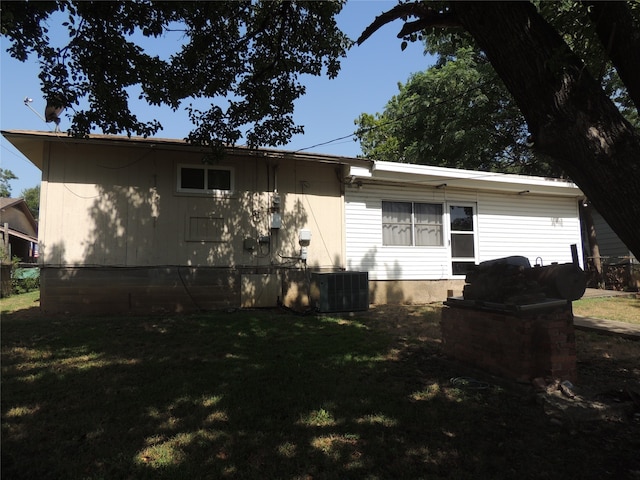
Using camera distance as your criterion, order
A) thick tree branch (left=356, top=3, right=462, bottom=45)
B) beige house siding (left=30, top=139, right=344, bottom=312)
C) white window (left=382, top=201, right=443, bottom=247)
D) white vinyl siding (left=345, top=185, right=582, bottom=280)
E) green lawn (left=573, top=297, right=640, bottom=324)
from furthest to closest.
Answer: white window (left=382, top=201, right=443, bottom=247), white vinyl siding (left=345, top=185, right=582, bottom=280), beige house siding (left=30, top=139, right=344, bottom=312), green lawn (left=573, top=297, right=640, bottom=324), thick tree branch (left=356, top=3, right=462, bottom=45)

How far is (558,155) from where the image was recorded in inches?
91.5

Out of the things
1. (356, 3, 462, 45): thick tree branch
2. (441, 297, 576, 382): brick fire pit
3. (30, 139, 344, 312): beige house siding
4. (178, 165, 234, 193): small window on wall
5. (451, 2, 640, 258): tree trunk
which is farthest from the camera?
(178, 165, 234, 193): small window on wall

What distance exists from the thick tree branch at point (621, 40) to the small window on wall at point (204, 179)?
780cm

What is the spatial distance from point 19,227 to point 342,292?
31415 mm

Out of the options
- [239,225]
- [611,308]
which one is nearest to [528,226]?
[611,308]

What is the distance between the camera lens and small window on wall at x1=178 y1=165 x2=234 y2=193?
9.16 metres

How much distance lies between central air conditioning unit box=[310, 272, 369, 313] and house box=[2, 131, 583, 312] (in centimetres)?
4

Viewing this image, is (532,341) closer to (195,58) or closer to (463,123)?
(195,58)

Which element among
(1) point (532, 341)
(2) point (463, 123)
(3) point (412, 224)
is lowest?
(1) point (532, 341)

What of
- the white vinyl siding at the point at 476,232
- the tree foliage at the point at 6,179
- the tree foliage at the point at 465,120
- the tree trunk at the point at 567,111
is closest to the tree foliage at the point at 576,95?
the tree trunk at the point at 567,111

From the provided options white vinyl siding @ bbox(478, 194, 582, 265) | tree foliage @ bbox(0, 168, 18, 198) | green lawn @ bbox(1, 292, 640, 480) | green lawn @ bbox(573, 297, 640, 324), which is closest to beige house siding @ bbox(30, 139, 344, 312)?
green lawn @ bbox(1, 292, 640, 480)

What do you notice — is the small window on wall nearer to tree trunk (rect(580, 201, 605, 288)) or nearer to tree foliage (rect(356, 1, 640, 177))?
tree foliage (rect(356, 1, 640, 177))

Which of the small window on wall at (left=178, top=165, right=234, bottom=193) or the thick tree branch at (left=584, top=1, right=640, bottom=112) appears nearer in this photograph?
the thick tree branch at (left=584, top=1, right=640, bottom=112)

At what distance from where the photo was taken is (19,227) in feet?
100
